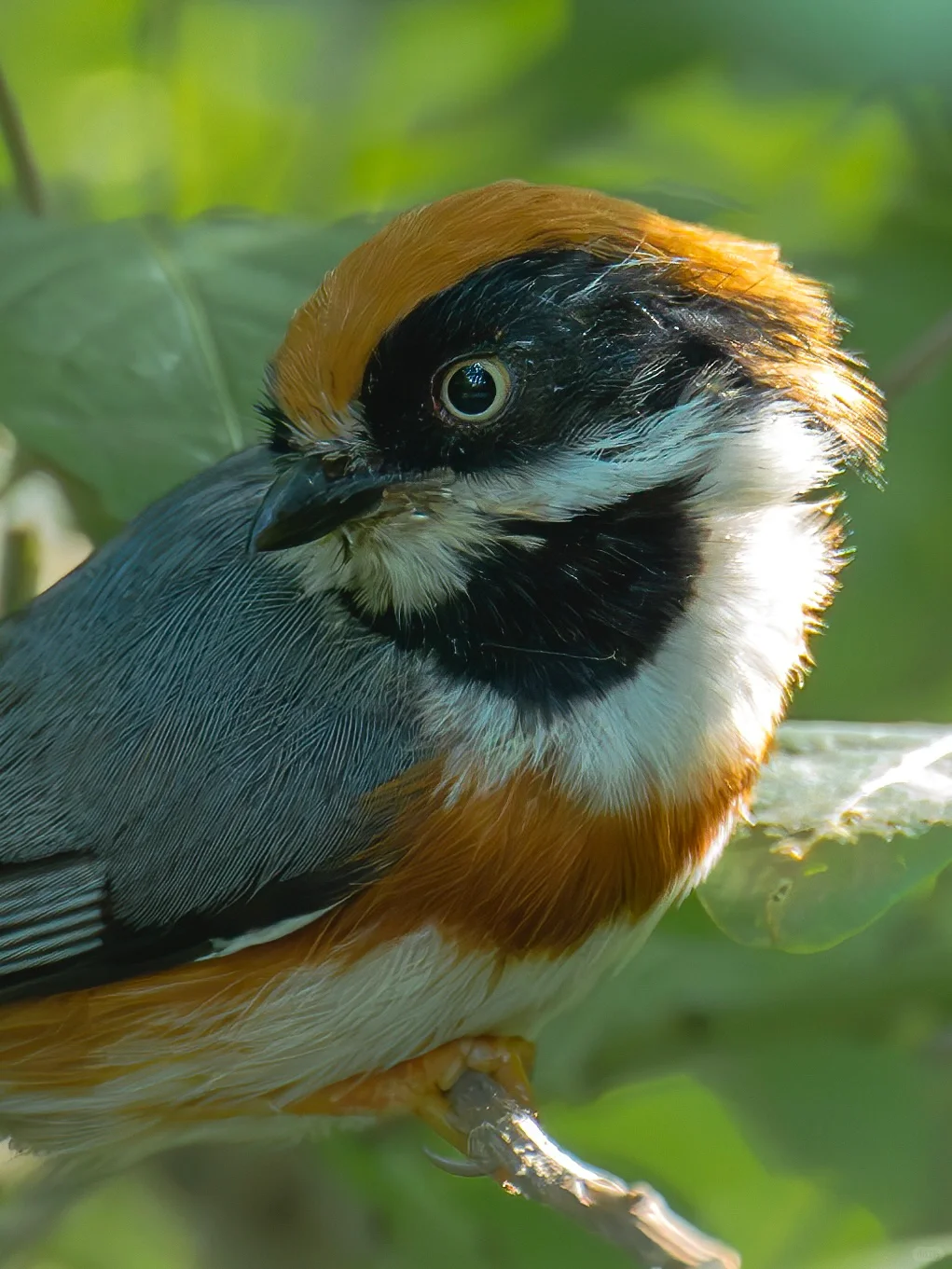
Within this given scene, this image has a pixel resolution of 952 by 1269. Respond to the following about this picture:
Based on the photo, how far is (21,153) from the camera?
3.32m

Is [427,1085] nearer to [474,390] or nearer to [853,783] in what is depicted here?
[853,783]

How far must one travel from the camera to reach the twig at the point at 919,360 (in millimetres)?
3334

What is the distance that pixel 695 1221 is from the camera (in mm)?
3176

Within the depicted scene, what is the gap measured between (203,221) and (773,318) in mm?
1412

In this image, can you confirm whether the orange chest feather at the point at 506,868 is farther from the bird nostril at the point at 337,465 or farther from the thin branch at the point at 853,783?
the bird nostril at the point at 337,465

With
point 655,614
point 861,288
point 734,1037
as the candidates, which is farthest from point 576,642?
point 861,288

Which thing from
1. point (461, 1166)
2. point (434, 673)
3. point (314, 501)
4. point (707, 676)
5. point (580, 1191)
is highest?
point (314, 501)

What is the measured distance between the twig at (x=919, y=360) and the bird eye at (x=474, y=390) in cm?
145

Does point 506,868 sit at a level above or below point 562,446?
below

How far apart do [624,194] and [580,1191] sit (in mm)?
2038

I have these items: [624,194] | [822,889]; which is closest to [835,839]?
[822,889]

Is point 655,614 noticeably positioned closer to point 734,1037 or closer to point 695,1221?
point 734,1037

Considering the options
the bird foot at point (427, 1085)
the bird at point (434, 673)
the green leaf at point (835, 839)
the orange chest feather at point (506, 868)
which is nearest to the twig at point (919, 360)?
the bird at point (434, 673)

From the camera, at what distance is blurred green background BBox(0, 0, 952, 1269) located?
10.0ft
